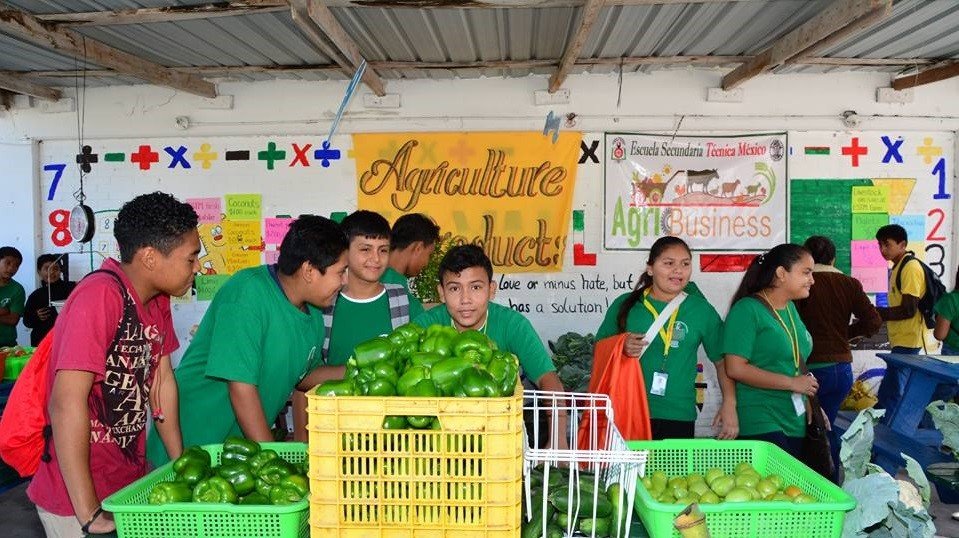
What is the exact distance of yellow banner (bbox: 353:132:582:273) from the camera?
686cm

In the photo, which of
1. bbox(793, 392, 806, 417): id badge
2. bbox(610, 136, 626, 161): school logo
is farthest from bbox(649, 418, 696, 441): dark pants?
bbox(610, 136, 626, 161): school logo

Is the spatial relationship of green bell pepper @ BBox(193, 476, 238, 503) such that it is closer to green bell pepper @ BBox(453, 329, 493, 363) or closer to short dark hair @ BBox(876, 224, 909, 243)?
green bell pepper @ BBox(453, 329, 493, 363)

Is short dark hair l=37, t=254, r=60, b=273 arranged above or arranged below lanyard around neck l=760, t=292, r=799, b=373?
above

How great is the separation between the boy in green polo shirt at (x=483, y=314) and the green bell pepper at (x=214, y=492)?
4.46 feet

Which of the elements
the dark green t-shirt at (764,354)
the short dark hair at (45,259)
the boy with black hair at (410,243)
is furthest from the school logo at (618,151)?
the short dark hair at (45,259)

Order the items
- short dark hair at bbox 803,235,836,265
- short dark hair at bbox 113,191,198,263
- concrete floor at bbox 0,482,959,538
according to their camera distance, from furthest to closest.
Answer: short dark hair at bbox 803,235,836,265
concrete floor at bbox 0,482,959,538
short dark hair at bbox 113,191,198,263

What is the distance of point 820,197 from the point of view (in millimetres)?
6844

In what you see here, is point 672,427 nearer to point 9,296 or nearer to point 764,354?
point 764,354

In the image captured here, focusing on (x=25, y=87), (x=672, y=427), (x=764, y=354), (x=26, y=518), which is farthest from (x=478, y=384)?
(x=25, y=87)

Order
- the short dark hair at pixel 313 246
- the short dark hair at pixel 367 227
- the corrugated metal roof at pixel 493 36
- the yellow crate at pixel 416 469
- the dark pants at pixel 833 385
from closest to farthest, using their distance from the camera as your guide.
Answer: the yellow crate at pixel 416 469 → the short dark hair at pixel 313 246 → the short dark hair at pixel 367 227 → the corrugated metal roof at pixel 493 36 → the dark pants at pixel 833 385

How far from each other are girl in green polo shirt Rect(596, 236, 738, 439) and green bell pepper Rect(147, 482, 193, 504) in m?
2.50

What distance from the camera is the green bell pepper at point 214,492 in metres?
1.94

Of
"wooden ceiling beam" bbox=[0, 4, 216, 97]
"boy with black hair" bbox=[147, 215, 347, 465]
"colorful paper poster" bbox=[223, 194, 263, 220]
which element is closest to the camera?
"boy with black hair" bbox=[147, 215, 347, 465]

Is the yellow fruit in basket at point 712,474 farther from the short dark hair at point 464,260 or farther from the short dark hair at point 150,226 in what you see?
the short dark hair at point 150,226
